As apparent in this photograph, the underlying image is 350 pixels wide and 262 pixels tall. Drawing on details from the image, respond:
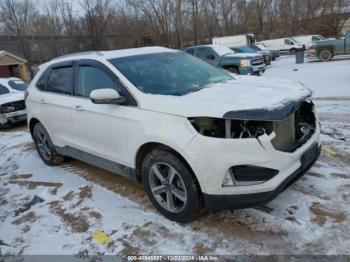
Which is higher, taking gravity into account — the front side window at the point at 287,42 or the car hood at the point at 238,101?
the front side window at the point at 287,42

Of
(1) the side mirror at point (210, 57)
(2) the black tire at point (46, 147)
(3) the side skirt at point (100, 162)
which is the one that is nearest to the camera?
(3) the side skirt at point (100, 162)

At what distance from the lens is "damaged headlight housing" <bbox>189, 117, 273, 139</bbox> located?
2875mm

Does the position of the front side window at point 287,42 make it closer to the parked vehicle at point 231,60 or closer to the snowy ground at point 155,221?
the parked vehicle at point 231,60

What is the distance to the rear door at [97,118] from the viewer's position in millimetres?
3688

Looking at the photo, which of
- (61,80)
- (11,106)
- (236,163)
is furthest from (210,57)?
(236,163)

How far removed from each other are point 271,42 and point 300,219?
114 feet

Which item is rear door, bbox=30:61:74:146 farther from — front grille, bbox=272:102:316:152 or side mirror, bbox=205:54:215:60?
side mirror, bbox=205:54:215:60

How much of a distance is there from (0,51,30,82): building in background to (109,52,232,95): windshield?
2360 cm

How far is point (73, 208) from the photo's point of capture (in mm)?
3996

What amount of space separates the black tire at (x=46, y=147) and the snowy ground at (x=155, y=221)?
22.8 inches

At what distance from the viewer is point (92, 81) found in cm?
415

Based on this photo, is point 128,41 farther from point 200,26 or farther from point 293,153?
point 293,153

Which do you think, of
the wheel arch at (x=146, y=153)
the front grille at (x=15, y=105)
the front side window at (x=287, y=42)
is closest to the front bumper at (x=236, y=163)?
the wheel arch at (x=146, y=153)

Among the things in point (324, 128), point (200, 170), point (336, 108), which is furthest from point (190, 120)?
point (336, 108)
